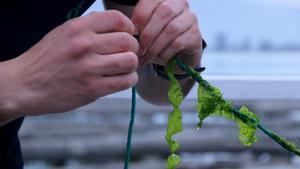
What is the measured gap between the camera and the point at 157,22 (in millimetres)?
518

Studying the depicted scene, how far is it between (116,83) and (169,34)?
3.5 inches

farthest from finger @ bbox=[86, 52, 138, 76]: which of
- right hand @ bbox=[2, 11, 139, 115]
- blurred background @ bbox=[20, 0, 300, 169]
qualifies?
blurred background @ bbox=[20, 0, 300, 169]

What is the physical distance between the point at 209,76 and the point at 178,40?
1003 mm

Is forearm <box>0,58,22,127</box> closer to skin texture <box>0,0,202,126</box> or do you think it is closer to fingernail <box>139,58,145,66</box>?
skin texture <box>0,0,202,126</box>

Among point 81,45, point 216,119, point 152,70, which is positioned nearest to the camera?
point 81,45

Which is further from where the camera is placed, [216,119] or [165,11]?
[216,119]

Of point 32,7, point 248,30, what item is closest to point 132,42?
point 32,7

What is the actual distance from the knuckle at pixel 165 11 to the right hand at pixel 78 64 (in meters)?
0.05

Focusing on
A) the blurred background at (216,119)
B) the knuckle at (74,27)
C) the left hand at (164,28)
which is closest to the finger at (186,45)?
the left hand at (164,28)

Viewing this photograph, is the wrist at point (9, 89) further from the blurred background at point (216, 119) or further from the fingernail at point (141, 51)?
the blurred background at point (216, 119)

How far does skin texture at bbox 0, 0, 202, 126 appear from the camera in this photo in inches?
18.2

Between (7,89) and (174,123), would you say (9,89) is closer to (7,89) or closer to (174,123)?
(7,89)

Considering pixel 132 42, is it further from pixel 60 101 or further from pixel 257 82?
pixel 257 82

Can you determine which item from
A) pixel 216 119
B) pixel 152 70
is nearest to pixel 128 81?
pixel 152 70
